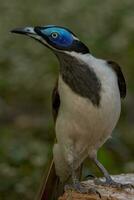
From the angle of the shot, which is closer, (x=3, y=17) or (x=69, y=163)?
(x=69, y=163)

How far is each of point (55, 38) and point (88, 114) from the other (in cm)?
63

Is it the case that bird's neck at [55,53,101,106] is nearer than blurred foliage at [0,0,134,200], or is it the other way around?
bird's neck at [55,53,101,106]

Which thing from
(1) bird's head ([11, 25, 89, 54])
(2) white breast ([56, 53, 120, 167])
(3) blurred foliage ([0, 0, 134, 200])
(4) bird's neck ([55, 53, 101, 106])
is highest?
(1) bird's head ([11, 25, 89, 54])

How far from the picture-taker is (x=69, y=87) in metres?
7.17

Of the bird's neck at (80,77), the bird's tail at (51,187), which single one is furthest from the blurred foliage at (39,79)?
the bird's neck at (80,77)

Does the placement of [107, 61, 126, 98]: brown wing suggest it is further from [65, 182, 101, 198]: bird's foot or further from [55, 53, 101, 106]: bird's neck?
[65, 182, 101, 198]: bird's foot

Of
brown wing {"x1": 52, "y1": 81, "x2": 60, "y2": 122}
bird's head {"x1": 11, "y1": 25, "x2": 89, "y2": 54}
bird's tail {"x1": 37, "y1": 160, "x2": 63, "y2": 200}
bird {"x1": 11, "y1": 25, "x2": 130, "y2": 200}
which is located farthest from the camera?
bird's tail {"x1": 37, "y1": 160, "x2": 63, "y2": 200}

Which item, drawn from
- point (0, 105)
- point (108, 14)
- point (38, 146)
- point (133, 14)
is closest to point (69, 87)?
point (38, 146)

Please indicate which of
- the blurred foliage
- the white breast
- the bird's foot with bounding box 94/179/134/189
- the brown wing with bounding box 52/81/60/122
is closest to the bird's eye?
the white breast

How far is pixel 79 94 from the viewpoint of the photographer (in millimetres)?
7156

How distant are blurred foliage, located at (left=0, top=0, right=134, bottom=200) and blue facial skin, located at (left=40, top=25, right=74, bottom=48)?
6.77 feet

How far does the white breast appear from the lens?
282 inches

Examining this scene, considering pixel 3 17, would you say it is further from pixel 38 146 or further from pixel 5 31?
pixel 38 146

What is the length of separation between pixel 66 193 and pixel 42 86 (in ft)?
18.2
